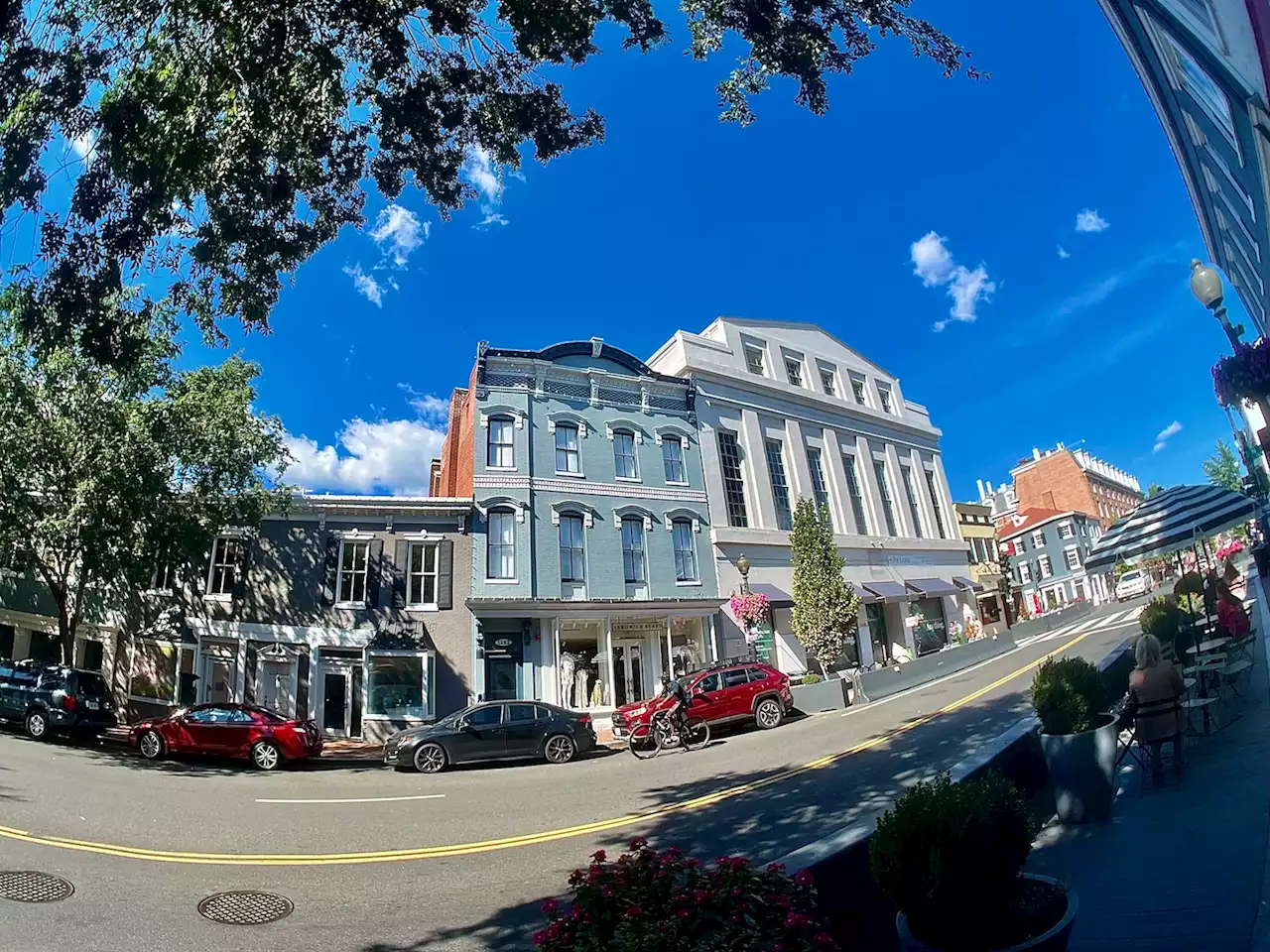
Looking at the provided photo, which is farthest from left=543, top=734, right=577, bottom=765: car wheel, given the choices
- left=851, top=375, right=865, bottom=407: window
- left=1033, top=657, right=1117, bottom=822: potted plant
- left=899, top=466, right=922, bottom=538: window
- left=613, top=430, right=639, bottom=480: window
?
left=851, top=375, right=865, bottom=407: window

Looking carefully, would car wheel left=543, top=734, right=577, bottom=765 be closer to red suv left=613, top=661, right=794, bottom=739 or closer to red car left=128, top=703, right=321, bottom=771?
red suv left=613, top=661, right=794, bottom=739

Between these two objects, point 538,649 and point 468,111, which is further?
point 538,649

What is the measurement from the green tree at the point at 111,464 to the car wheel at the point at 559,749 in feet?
35.7

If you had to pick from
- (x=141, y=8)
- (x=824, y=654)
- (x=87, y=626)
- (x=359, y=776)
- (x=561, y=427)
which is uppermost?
(x=561, y=427)

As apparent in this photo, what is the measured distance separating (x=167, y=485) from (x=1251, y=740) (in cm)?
2170

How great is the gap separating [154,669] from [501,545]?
11.8m

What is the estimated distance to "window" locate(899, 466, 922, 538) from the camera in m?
37.5

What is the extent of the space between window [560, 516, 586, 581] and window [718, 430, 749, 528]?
699 centimetres

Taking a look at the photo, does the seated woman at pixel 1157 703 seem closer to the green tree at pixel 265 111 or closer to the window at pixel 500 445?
the green tree at pixel 265 111

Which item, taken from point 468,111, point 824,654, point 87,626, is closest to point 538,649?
point 824,654

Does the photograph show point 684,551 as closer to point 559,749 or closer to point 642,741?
point 642,741

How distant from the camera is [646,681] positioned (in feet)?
80.1

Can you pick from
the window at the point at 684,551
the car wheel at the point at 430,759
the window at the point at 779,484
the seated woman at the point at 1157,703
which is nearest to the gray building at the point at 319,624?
the car wheel at the point at 430,759

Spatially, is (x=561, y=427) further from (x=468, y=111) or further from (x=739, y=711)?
(x=468, y=111)
